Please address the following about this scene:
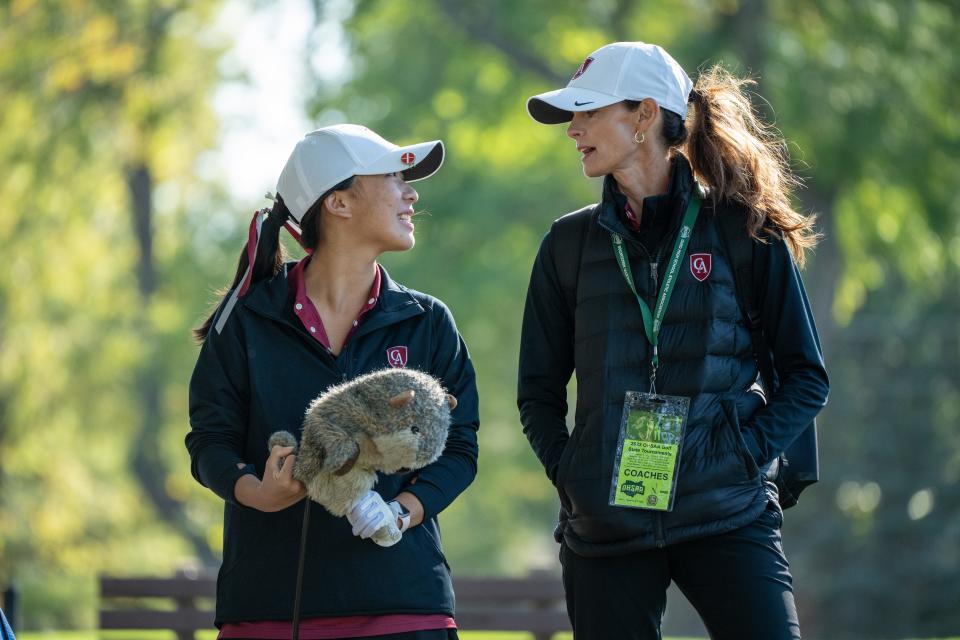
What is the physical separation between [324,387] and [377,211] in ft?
1.88

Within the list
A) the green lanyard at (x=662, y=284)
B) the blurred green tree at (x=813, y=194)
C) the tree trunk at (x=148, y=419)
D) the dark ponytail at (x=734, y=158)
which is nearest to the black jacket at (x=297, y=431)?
the green lanyard at (x=662, y=284)

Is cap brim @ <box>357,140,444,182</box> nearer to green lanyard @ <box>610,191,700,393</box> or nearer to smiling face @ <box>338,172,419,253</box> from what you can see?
smiling face @ <box>338,172,419,253</box>

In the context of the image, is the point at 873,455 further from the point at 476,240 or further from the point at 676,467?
the point at 676,467

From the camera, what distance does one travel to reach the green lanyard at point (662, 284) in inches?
153

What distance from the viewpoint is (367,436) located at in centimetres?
344

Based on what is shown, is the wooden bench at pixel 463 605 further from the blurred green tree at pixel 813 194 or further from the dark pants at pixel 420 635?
the dark pants at pixel 420 635

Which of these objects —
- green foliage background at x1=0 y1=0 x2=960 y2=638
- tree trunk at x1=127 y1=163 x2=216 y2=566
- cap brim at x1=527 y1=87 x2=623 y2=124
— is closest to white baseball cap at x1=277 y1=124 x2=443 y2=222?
cap brim at x1=527 y1=87 x2=623 y2=124

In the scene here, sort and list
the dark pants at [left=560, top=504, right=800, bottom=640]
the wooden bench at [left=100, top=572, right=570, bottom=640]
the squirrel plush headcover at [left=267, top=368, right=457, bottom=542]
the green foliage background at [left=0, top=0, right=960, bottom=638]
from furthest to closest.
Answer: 1. the green foliage background at [left=0, top=0, right=960, bottom=638]
2. the wooden bench at [left=100, top=572, right=570, bottom=640]
3. the dark pants at [left=560, top=504, right=800, bottom=640]
4. the squirrel plush headcover at [left=267, top=368, right=457, bottom=542]

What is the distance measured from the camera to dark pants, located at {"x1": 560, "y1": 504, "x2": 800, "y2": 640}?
3.74 metres

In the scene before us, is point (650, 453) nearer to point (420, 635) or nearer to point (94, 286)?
point (420, 635)

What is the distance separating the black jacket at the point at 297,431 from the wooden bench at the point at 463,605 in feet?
14.5

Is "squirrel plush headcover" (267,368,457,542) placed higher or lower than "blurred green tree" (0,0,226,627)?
lower

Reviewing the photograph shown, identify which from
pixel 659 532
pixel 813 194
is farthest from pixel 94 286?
pixel 659 532

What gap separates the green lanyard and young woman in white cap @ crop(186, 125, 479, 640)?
1.74 feet
